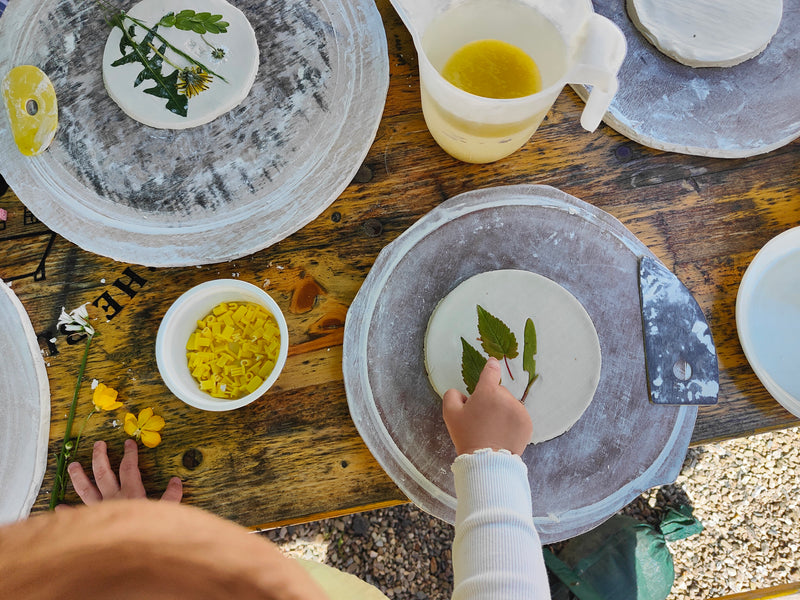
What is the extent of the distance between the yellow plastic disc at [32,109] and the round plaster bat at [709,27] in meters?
0.85

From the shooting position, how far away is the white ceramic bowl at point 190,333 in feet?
2.00

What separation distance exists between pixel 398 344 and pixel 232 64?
0.45m

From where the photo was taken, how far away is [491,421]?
56 cm

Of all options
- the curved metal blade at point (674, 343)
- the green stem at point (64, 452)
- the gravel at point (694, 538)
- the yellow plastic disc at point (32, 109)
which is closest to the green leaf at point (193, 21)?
the yellow plastic disc at point (32, 109)

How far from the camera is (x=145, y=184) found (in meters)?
0.69

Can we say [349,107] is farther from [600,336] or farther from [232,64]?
[600,336]

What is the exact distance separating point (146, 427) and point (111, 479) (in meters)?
0.08

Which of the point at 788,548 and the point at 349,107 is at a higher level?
the point at 349,107

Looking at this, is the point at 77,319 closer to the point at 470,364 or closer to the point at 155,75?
A: the point at 155,75

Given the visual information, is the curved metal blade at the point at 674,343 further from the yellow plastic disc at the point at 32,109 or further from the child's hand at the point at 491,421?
the yellow plastic disc at the point at 32,109

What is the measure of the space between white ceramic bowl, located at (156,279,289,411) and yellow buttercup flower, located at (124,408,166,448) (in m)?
0.08

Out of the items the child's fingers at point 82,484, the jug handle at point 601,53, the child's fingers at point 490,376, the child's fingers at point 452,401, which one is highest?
the jug handle at point 601,53

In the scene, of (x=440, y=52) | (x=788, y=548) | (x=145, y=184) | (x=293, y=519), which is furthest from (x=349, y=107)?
(x=788, y=548)

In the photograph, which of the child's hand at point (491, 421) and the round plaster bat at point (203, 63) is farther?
the round plaster bat at point (203, 63)
